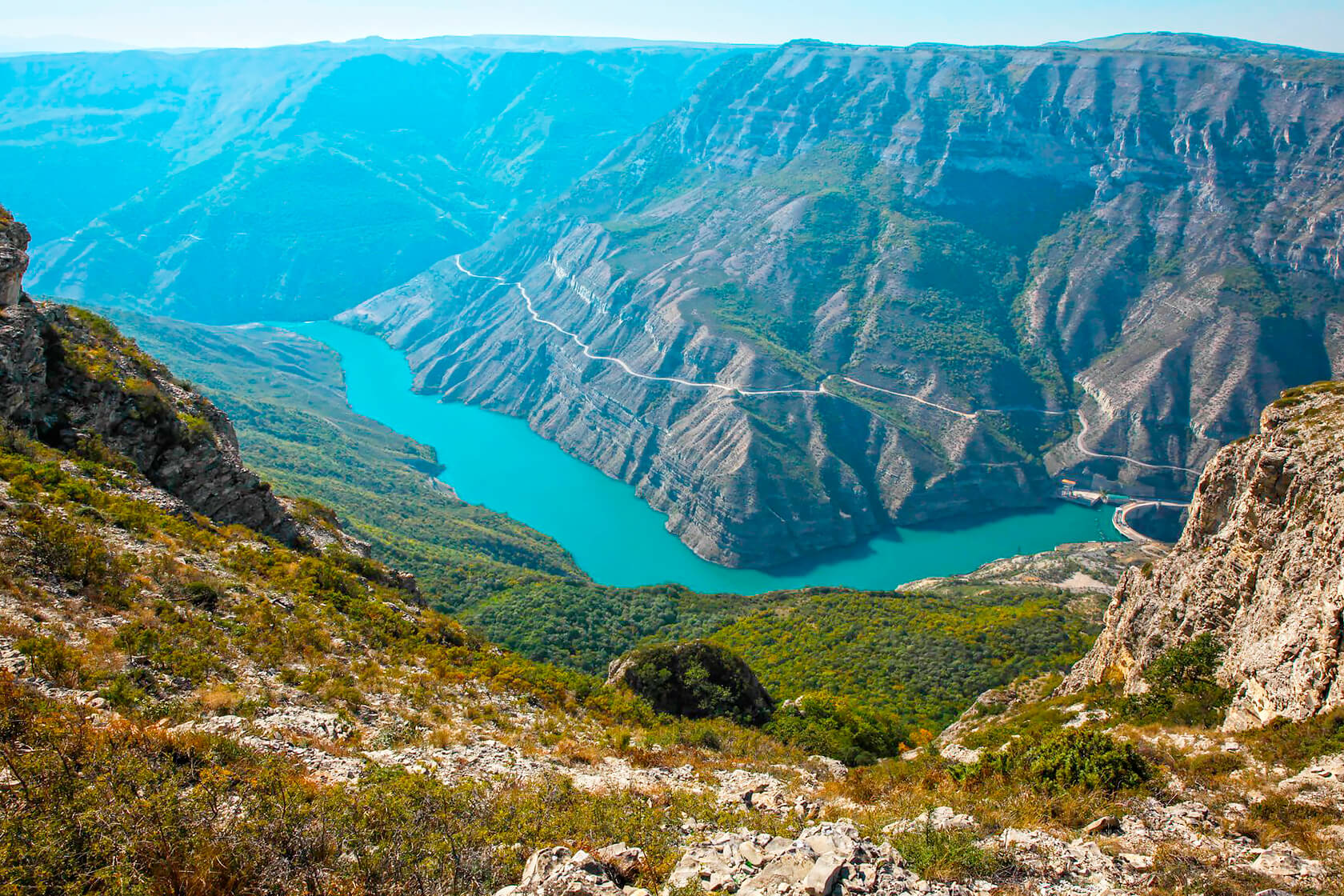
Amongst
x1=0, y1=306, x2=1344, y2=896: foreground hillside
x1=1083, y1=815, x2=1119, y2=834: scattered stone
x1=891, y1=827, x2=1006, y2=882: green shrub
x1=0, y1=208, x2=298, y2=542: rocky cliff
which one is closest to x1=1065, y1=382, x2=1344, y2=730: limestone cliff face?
x1=0, y1=306, x2=1344, y2=896: foreground hillside

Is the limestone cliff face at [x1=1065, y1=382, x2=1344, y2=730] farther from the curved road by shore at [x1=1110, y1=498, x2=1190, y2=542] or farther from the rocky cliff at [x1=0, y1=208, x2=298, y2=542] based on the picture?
the curved road by shore at [x1=1110, y1=498, x2=1190, y2=542]

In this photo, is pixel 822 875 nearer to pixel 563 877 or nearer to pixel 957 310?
pixel 563 877

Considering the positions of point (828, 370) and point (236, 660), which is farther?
point (828, 370)

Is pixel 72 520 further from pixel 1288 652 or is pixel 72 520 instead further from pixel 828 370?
pixel 828 370

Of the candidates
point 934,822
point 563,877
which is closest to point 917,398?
point 934,822

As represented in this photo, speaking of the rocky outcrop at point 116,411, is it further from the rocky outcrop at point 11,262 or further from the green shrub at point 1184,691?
the green shrub at point 1184,691

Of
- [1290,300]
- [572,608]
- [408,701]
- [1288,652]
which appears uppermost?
[1290,300]

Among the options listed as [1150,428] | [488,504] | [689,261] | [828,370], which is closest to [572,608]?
[488,504]
